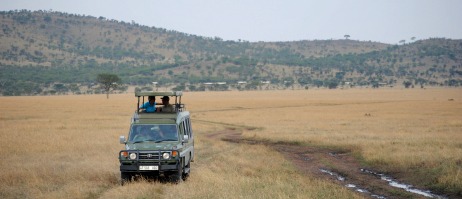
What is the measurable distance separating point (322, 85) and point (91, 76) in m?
68.1

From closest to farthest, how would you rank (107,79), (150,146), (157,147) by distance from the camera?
(157,147), (150,146), (107,79)

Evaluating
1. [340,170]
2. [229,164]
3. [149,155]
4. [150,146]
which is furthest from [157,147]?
[340,170]

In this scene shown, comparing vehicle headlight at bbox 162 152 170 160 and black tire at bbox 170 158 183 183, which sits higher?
vehicle headlight at bbox 162 152 170 160

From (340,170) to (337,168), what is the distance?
594 millimetres

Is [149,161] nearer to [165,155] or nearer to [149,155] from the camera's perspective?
[149,155]

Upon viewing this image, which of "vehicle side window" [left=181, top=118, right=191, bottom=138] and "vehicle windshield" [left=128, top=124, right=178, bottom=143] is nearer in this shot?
"vehicle windshield" [left=128, top=124, right=178, bottom=143]

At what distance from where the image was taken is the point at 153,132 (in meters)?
19.0

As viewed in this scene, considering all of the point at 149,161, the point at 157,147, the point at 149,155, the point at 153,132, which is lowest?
the point at 149,161

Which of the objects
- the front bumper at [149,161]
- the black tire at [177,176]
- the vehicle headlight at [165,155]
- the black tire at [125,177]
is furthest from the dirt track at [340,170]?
the black tire at [125,177]

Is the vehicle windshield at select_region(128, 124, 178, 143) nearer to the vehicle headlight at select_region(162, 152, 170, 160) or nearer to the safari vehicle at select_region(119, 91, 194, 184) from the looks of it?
the safari vehicle at select_region(119, 91, 194, 184)

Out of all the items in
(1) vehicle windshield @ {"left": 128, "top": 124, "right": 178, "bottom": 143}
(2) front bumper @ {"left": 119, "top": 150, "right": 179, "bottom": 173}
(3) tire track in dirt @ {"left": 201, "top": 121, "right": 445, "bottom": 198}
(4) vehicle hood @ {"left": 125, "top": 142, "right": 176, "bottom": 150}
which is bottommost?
(3) tire track in dirt @ {"left": 201, "top": 121, "right": 445, "bottom": 198}

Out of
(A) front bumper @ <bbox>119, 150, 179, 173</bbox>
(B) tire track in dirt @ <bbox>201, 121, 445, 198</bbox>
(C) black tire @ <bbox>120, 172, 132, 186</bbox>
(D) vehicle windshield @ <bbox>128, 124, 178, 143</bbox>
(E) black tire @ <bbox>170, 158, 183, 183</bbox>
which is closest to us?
(A) front bumper @ <bbox>119, 150, 179, 173</bbox>

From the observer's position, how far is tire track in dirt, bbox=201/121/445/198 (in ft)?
59.5

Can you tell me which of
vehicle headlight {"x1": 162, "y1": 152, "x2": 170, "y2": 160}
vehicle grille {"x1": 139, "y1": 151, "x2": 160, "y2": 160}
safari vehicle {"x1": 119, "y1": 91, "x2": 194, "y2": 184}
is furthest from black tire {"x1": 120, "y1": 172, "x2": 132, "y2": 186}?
vehicle headlight {"x1": 162, "y1": 152, "x2": 170, "y2": 160}
